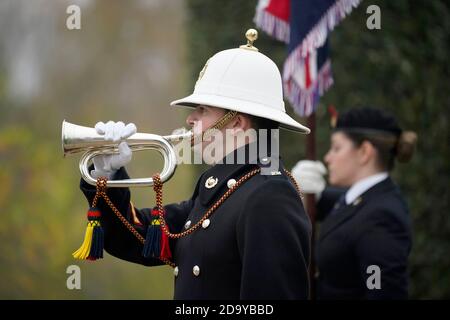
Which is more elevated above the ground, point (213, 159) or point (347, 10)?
point (347, 10)

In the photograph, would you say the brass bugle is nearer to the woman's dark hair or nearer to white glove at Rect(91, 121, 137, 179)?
white glove at Rect(91, 121, 137, 179)

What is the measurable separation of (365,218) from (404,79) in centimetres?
250

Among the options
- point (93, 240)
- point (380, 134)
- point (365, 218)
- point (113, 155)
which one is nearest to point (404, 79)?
point (380, 134)

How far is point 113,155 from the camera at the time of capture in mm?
3145

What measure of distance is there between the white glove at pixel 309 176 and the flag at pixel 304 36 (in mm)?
380

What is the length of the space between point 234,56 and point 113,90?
4545mm

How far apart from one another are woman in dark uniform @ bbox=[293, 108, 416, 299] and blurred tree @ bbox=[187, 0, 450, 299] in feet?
4.97

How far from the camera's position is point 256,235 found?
2.72m

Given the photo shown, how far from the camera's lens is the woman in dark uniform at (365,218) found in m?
4.20
